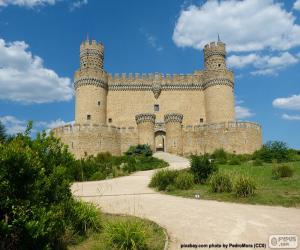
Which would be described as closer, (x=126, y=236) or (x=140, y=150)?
(x=126, y=236)

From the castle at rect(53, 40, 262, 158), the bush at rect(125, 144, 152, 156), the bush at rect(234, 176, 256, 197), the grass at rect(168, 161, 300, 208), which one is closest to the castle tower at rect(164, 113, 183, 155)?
the castle at rect(53, 40, 262, 158)

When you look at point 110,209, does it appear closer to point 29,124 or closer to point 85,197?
point 85,197

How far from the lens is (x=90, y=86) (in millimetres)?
41906

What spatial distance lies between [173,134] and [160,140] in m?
1.98

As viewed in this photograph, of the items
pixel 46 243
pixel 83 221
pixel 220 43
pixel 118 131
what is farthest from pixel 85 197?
pixel 220 43

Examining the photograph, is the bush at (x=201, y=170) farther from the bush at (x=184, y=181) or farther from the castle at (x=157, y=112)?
the castle at (x=157, y=112)

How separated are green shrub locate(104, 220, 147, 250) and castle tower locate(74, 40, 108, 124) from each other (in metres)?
33.5

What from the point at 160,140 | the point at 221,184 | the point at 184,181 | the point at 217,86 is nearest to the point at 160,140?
the point at 160,140

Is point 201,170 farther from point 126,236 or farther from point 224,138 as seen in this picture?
point 224,138

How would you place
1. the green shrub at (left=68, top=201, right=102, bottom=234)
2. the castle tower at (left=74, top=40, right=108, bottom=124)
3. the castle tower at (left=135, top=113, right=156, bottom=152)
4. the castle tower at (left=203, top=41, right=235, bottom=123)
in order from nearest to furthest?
the green shrub at (left=68, top=201, right=102, bottom=234)
the castle tower at (left=135, top=113, right=156, bottom=152)
the castle tower at (left=74, top=40, right=108, bottom=124)
the castle tower at (left=203, top=41, right=235, bottom=123)

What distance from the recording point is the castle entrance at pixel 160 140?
41156 millimetres

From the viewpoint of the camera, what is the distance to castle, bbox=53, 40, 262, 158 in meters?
38.2

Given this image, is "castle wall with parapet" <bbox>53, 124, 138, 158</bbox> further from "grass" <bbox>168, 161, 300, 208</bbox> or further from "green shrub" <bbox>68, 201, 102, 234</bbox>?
"green shrub" <bbox>68, 201, 102, 234</bbox>

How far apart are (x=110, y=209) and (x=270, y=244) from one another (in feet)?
16.4
